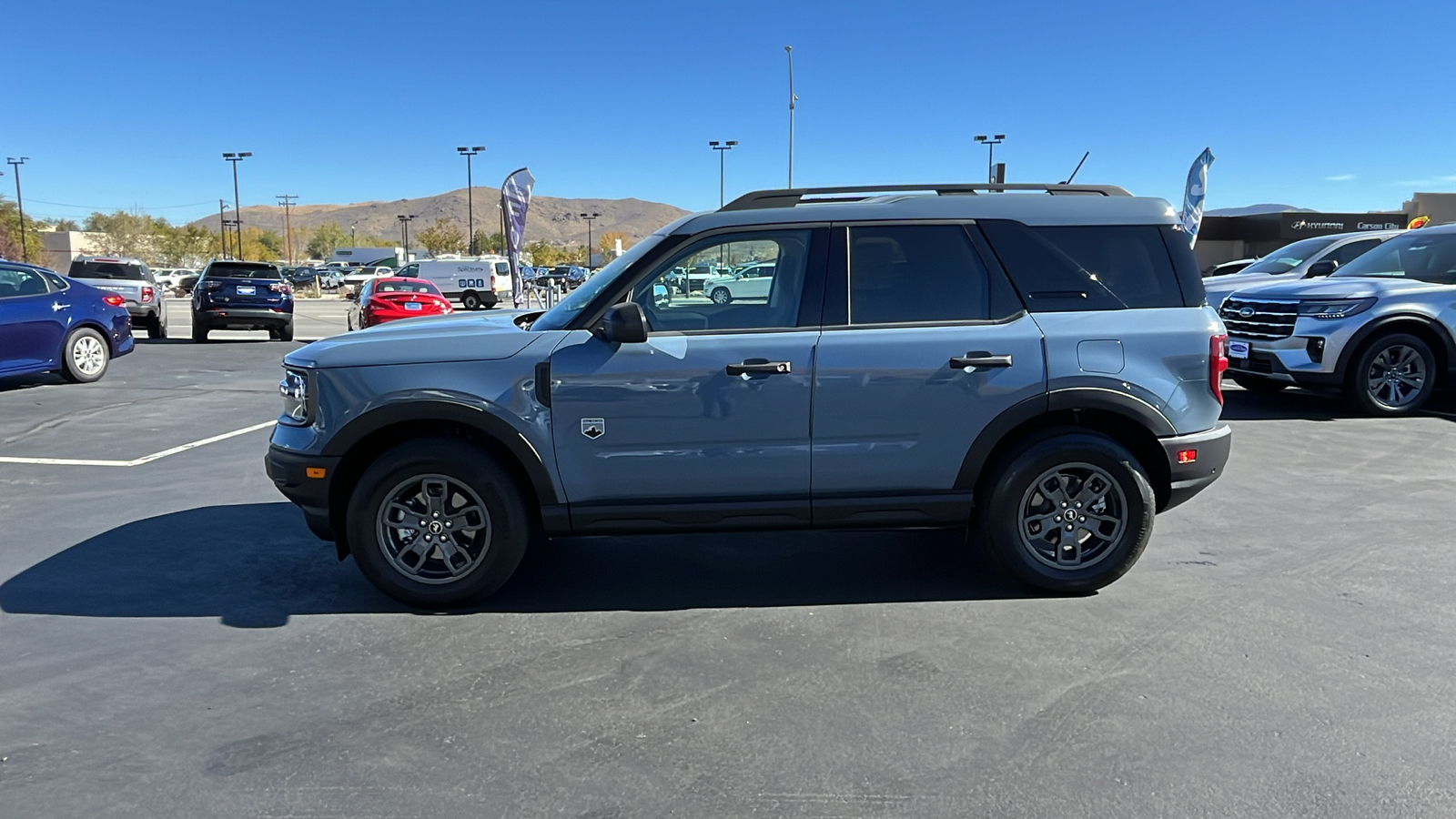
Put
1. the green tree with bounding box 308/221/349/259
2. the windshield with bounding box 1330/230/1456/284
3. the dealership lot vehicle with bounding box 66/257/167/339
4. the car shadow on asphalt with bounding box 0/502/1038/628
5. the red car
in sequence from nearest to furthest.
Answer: the car shadow on asphalt with bounding box 0/502/1038/628, the windshield with bounding box 1330/230/1456/284, the red car, the dealership lot vehicle with bounding box 66/257/167/339, the green tree with bounding box 308/221/349/259

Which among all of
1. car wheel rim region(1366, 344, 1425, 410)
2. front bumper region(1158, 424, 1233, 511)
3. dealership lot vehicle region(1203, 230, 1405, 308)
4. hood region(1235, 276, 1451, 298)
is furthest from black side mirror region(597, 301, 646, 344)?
dealership lot vehicle region(1203, 230, 1405, 308)

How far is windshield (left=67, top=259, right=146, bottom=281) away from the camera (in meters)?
21.1

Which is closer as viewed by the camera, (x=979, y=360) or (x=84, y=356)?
(x=979, y=360)

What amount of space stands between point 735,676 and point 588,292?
1.96 metres

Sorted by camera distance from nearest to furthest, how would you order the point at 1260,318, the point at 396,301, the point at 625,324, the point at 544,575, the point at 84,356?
the point at 625,324, the point at 544,575, the point at 1260,318, the point at 84,356, the point at 396,301

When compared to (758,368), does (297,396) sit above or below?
below

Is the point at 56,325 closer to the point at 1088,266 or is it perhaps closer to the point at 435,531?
the point at 435,531

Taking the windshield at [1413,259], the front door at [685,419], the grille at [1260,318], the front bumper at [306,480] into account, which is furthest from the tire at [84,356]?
the windshield at [1413,259]

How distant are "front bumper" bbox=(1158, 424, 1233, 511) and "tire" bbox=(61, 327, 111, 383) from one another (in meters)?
12.3

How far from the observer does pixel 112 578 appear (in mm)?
4930

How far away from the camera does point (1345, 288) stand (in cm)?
965

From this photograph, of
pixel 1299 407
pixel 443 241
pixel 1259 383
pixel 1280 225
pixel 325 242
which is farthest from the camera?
pixel 325 242

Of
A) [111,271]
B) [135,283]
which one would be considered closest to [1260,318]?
[135,283]

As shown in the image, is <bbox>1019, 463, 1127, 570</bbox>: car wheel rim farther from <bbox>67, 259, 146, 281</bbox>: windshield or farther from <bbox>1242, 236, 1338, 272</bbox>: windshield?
<bbox>67, 259, 146, 281</bbox>: windshield
